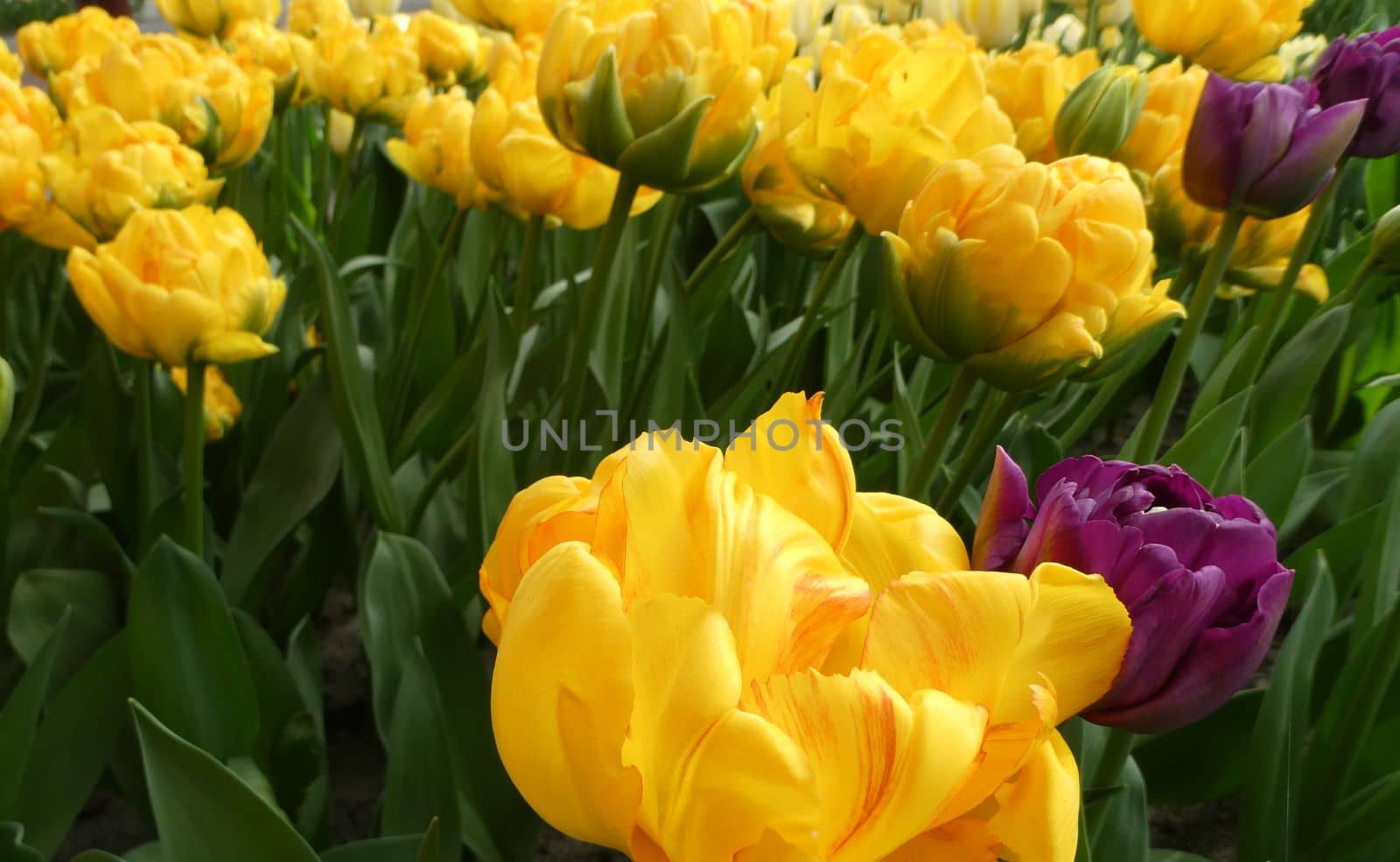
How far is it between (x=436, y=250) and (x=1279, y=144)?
0.70 metres

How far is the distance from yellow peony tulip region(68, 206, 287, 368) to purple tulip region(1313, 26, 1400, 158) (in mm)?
598

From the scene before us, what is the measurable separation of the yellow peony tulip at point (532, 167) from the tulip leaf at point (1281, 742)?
44 cm

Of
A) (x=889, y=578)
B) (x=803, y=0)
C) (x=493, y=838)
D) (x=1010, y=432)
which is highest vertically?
(x=889, y=578)

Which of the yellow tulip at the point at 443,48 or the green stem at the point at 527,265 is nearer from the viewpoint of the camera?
the green stem at the point at 527,265

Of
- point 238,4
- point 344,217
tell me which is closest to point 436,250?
point 344,217

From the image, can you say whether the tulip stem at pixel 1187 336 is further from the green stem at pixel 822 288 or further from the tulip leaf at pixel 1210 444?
the green stem at pixel 822 288

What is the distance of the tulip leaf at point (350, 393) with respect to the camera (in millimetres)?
680

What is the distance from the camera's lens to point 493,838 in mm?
584

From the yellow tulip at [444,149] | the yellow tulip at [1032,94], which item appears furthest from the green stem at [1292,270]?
the yellow tulip at [444,149]

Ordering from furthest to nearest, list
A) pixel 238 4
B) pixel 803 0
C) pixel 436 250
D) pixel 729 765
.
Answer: pixel 803 0 → pixel 238 4 → pixel 436 250 → pixel 729 765

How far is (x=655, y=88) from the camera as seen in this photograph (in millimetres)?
555

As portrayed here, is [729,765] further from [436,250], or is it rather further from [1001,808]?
[436,250]

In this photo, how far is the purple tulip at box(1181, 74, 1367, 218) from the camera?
52 cm

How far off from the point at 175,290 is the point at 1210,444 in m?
0.58
